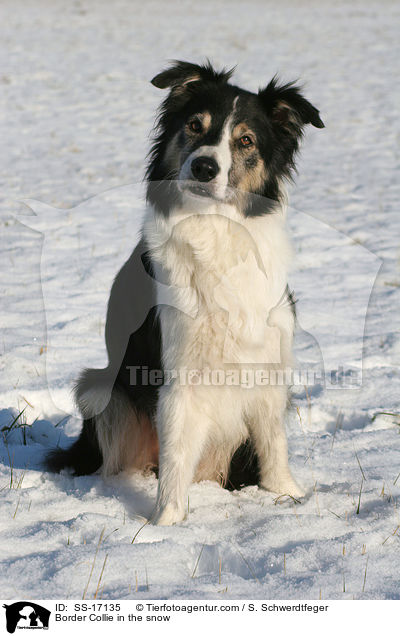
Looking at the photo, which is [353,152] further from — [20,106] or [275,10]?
[275,10]

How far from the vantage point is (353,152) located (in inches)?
465

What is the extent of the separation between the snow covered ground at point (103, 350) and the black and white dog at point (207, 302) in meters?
0.27

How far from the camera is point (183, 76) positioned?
3742 millimetres

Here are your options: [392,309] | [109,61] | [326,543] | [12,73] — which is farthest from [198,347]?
[109,61]

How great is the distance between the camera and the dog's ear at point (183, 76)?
3.67m

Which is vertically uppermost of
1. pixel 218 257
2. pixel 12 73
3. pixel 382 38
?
pixel 382 38

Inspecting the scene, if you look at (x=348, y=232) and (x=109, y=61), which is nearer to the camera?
(x=348, y=232)

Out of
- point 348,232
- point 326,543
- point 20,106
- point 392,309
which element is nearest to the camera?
point 326,543

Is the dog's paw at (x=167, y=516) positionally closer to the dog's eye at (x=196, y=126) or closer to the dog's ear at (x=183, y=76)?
the dog's eye at (x=196, y=126)

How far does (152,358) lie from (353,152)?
30.3ft

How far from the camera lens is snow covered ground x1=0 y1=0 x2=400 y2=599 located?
295 centimetres

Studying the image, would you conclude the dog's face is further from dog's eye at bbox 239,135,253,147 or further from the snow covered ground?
the snow covered ground

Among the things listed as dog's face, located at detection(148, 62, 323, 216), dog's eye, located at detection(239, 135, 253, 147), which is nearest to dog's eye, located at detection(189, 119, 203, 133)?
dog's face, located at detection(148, 62, 323, 216)

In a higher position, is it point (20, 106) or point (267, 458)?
point (20, 106)
